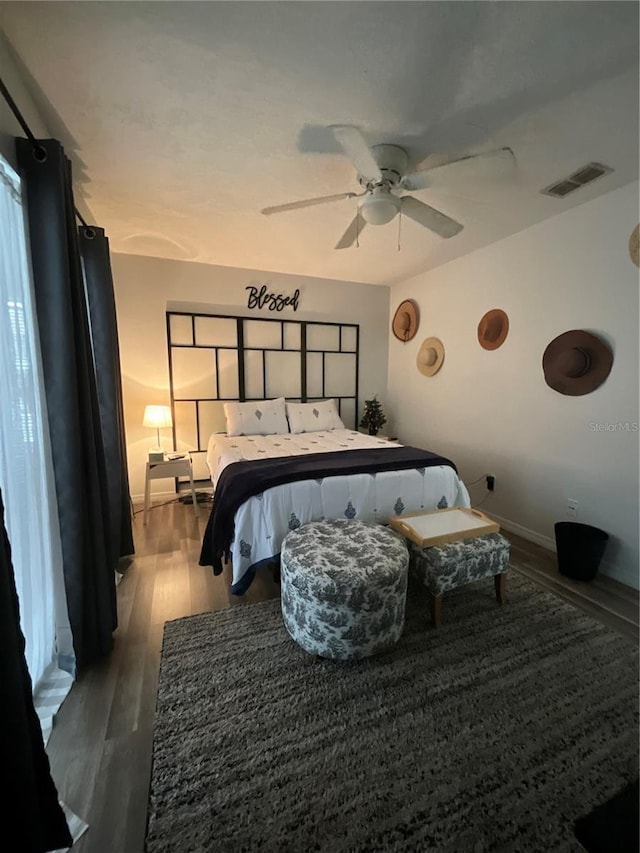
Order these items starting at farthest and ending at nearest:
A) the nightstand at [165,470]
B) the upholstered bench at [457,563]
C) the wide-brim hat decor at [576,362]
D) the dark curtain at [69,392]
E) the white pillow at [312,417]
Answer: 1. the white pillow at [312,417]
2. the nightstand at [165,470]
3. the wide-brim hat decor at [576,362]
4. the upholstered bench at [457,563]
5. the dark curtain at [69,392]

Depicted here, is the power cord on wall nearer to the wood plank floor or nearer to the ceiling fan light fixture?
the wood plank floor

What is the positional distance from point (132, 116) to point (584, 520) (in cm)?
353

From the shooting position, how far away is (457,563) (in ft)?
6.06

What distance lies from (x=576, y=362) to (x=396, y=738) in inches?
96.6

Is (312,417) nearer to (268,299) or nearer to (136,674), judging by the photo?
(268,299)

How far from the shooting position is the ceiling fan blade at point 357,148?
1.39 meters

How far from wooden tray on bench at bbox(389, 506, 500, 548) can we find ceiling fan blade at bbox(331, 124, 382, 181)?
1.85 m

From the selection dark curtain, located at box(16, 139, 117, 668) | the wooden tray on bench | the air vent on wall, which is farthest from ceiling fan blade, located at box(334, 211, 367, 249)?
the wooden tray on bench

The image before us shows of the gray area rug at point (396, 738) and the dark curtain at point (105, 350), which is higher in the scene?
the dark curtain at point (105, 350)

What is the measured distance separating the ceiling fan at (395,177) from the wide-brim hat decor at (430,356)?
5.56ft

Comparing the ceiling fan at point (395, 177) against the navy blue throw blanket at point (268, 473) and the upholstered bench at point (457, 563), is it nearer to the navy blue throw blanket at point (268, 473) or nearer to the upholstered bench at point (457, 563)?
the navy blue throw blanket at point (268, 473)

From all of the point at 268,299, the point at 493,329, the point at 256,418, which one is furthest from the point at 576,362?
the point at 268,299

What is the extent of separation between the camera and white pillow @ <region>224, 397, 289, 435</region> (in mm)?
3486

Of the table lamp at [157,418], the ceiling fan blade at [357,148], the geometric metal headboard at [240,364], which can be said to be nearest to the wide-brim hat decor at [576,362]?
the ceiling fan blade at [357,148]
